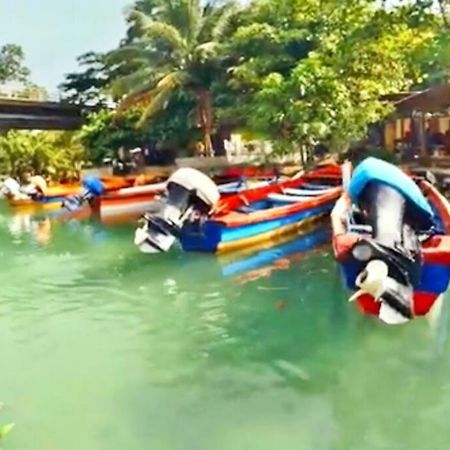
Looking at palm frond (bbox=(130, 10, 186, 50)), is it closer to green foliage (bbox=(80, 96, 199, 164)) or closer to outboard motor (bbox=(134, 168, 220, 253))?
green foliage (bbox=(80, 96, 199, 164))

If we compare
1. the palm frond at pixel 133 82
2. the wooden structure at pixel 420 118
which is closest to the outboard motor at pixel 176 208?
the wooden structure at pixel 420 118

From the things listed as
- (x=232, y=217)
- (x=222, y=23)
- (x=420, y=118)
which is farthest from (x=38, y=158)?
(x=232, y=217)

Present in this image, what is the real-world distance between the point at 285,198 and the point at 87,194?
6.80m

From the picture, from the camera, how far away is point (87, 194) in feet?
59.8

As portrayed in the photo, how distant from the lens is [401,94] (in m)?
19.7

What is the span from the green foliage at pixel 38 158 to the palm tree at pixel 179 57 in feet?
19.4

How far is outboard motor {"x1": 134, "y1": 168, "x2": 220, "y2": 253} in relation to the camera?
10023 millimetres

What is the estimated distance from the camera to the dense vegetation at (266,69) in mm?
15141

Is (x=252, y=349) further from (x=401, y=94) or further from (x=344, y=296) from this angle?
(x=401, y=94)

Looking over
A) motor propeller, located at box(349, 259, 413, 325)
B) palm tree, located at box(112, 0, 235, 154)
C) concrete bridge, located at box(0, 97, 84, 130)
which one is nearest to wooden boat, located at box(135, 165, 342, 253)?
motor propeller, located at box(349, 259, 413, 325)

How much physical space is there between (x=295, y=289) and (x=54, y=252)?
230 inches

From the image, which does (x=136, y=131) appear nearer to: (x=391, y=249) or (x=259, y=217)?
(x=259, y=217)

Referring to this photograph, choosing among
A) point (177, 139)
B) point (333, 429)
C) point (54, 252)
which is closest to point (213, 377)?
point (333, 429)

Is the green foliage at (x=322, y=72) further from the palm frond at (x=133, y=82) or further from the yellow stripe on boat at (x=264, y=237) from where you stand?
the yellow stripe on boat at (x=264, y=237)
